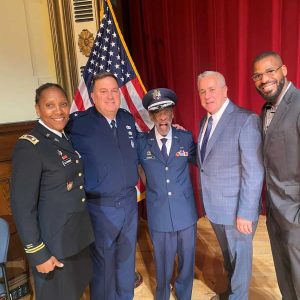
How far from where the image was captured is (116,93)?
5.84 feet

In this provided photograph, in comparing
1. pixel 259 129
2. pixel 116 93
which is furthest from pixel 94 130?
pixel 259 129

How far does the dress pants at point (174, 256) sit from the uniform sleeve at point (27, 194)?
784 mm

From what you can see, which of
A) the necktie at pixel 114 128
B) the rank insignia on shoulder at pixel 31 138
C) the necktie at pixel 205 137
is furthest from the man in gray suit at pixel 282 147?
the rank insignia on shoulder at pixel 31 138

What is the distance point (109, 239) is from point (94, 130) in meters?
0.68

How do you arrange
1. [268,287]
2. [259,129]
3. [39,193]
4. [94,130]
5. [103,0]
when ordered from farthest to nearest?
[103,0] → [268,287] → [94,130] → [259,129] → [39,193]

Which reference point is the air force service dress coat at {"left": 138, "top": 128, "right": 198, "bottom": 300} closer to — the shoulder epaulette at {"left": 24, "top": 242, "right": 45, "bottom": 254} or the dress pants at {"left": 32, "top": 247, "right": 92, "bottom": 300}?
the dress pants at {"left": 32, "top": 247, "right": 92, "bottom": 300}

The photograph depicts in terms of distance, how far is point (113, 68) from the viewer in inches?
103

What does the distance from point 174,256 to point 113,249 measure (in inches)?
15.8

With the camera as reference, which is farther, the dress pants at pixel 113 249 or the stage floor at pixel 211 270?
the stage floor at pixel 211 270

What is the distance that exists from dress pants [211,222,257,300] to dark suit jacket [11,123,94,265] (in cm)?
86

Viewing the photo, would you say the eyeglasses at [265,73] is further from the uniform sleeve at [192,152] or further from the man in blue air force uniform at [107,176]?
the man in blue air force uniform at [107,176]

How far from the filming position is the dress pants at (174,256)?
6.15 feet

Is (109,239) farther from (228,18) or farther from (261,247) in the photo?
(228,18)

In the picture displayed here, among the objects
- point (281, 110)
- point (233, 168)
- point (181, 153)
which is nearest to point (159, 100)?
point (181, 153)
